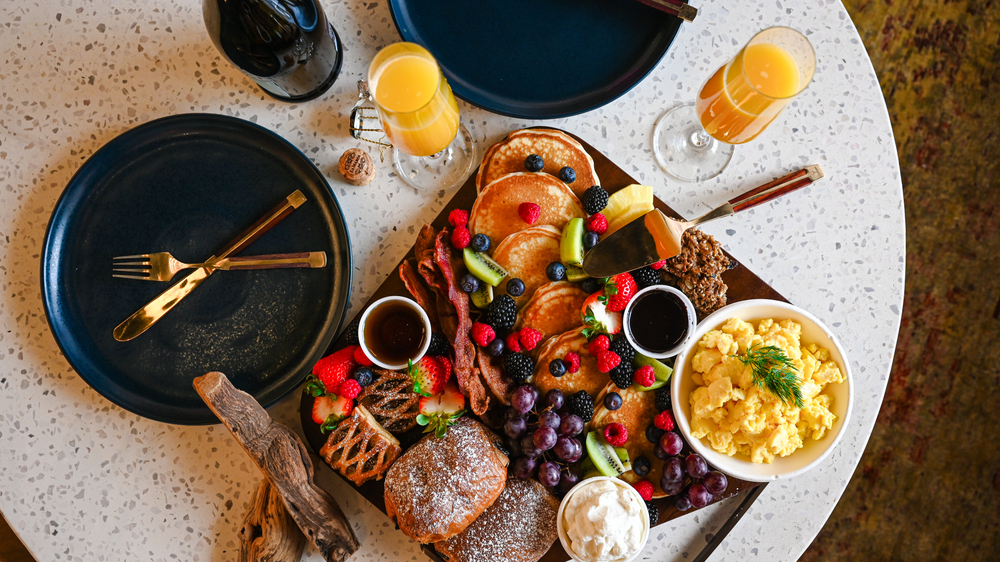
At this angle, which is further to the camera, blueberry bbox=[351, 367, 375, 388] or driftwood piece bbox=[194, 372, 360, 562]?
blueberry bbox=[351, 367, 375, 388]

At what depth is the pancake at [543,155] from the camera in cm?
153

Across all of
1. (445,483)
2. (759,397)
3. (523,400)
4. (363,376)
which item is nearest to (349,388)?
(363,376)

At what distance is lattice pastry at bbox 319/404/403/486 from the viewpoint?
142 cm

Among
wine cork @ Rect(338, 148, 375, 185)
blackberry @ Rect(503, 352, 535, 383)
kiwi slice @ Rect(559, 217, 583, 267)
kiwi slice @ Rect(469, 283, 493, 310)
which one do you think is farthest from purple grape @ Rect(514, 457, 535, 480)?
wine cork @ Rect(338, 148, 375, 185)

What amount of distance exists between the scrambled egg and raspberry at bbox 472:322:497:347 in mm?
523

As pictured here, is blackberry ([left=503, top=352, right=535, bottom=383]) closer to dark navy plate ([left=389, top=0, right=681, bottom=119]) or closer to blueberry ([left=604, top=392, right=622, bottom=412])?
blueberry ([left=604, top=392, right=622, bottom=412])

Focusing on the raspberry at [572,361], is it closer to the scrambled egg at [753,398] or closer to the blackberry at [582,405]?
the blackberry at [582,405]

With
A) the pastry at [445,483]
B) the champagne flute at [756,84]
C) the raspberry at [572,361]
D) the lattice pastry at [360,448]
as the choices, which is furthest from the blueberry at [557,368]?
the champagne flute at [756,84]

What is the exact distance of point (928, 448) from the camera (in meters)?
2.29

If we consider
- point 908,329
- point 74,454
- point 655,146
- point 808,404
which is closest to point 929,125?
point 908,329

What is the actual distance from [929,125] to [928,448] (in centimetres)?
134

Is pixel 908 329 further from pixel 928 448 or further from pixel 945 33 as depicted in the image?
pixel 945 33

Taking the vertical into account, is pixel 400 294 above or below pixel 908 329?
above

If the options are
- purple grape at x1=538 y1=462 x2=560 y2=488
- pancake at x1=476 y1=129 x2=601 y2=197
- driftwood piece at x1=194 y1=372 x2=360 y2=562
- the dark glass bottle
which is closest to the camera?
the dark glass bottle
